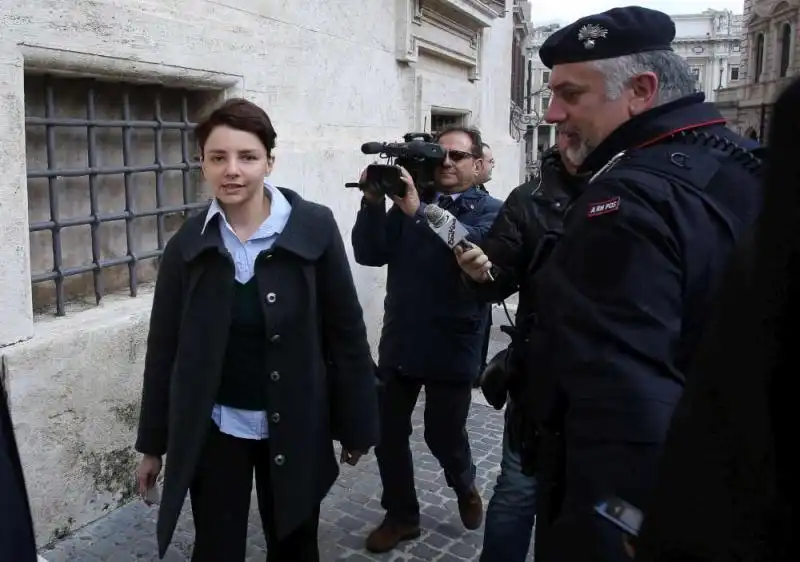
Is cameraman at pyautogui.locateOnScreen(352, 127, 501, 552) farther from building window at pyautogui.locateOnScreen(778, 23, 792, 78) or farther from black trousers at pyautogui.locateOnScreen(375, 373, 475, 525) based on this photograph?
building window at pyautogui.locateOnScreen(778, 23, 792, 78)

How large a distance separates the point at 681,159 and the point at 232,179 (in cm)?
137

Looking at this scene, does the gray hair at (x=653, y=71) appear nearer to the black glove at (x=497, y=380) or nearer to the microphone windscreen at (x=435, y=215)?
the black glove at (x=497, y=380)

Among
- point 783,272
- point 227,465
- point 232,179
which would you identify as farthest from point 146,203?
point 783,272

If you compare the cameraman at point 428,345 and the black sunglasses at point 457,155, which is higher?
the black sunglasses at point 457,155

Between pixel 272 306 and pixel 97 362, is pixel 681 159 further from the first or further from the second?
pixel 97 362

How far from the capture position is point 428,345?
3387 millimetres

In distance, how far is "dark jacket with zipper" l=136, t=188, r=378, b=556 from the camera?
231 centimetres

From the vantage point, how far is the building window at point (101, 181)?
11.4ft

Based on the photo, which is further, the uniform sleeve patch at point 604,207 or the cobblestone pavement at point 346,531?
the cobblestone pavement at point 346,531

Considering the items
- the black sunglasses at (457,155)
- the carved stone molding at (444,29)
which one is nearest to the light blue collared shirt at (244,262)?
the black sunglasses at (457,155)

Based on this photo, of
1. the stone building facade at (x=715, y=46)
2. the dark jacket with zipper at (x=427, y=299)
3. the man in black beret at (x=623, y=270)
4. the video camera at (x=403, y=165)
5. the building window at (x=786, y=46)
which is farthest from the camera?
the stone building facade at (x=715, y=46)

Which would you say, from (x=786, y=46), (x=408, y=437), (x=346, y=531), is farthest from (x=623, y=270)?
(x=786, y=46)

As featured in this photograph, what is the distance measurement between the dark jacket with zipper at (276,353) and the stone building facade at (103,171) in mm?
1068

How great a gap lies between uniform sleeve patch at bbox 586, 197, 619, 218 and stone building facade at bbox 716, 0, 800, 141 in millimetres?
41393
